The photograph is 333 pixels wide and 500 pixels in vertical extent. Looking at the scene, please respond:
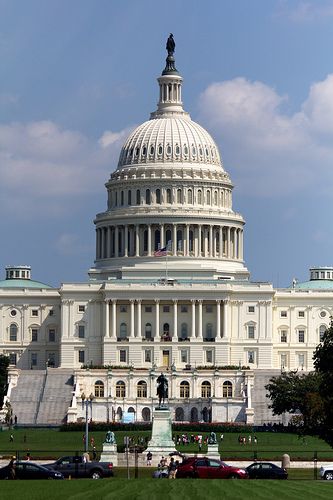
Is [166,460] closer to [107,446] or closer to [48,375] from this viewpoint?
[107,446]

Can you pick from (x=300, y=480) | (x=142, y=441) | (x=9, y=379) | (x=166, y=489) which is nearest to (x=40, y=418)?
(x=9, y=379)

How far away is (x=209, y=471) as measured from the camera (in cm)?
10375

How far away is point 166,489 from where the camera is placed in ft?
290

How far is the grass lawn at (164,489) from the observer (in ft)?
271

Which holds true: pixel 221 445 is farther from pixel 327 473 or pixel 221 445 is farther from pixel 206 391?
pixel 206 391

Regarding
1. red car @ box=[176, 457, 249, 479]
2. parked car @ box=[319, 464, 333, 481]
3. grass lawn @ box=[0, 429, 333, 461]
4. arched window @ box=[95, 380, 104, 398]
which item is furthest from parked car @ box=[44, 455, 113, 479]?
arched window @ box=[95, 380, 104, 398]

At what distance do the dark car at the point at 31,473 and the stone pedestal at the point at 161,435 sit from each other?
2998cm

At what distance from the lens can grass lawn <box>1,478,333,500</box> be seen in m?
82.8

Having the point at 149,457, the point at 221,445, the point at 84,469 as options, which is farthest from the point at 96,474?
the point at 221,445

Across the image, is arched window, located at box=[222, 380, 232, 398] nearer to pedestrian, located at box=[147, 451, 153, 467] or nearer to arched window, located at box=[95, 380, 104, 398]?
arched window, located at box=[95, 380, 104, 398]

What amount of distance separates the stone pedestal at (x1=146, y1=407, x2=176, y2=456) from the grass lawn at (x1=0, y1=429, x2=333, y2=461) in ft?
6.59

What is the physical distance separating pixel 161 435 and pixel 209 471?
3149 cm

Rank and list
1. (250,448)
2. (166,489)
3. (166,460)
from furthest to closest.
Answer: (250,448) → (166,460) → (166,489)

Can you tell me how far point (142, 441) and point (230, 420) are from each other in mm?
42455
